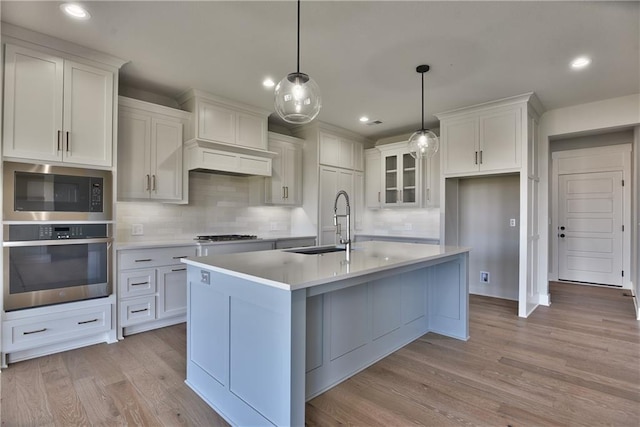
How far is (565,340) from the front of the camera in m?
3.12

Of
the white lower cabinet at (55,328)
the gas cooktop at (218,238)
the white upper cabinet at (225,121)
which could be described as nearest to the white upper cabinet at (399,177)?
the white upper cabinet at (225,121)

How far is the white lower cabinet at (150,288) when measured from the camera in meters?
3.16

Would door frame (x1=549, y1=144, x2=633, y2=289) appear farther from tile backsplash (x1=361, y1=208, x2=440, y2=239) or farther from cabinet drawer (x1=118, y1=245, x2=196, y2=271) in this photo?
cabinet drawer (x1=118, y1=245, x2=196, y2=271)

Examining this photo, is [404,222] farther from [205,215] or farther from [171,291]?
[171,291]

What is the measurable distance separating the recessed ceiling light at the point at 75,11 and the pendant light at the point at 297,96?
154 cm

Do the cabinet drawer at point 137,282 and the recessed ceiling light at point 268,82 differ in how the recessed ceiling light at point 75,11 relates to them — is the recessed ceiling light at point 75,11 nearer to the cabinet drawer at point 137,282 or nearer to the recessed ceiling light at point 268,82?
the recessed ceiling light at point 268,82

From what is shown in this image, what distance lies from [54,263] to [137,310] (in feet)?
2.73

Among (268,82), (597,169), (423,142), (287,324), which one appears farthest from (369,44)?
(597,169)

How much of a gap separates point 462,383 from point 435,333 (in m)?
1.00

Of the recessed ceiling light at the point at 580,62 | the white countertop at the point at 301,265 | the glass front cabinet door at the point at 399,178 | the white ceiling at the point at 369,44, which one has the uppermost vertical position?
the white ceiling at the point at 369,44

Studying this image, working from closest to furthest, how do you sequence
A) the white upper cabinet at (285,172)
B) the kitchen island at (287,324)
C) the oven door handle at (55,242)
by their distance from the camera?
the kitchen island at (287,324)
the oven door handle at (55,242)
the white upper cabinet at (285,172)

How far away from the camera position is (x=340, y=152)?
5.42 meters

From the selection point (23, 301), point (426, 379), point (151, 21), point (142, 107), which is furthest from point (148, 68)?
point (426, 379)

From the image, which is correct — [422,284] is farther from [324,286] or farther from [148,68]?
[148,68]
